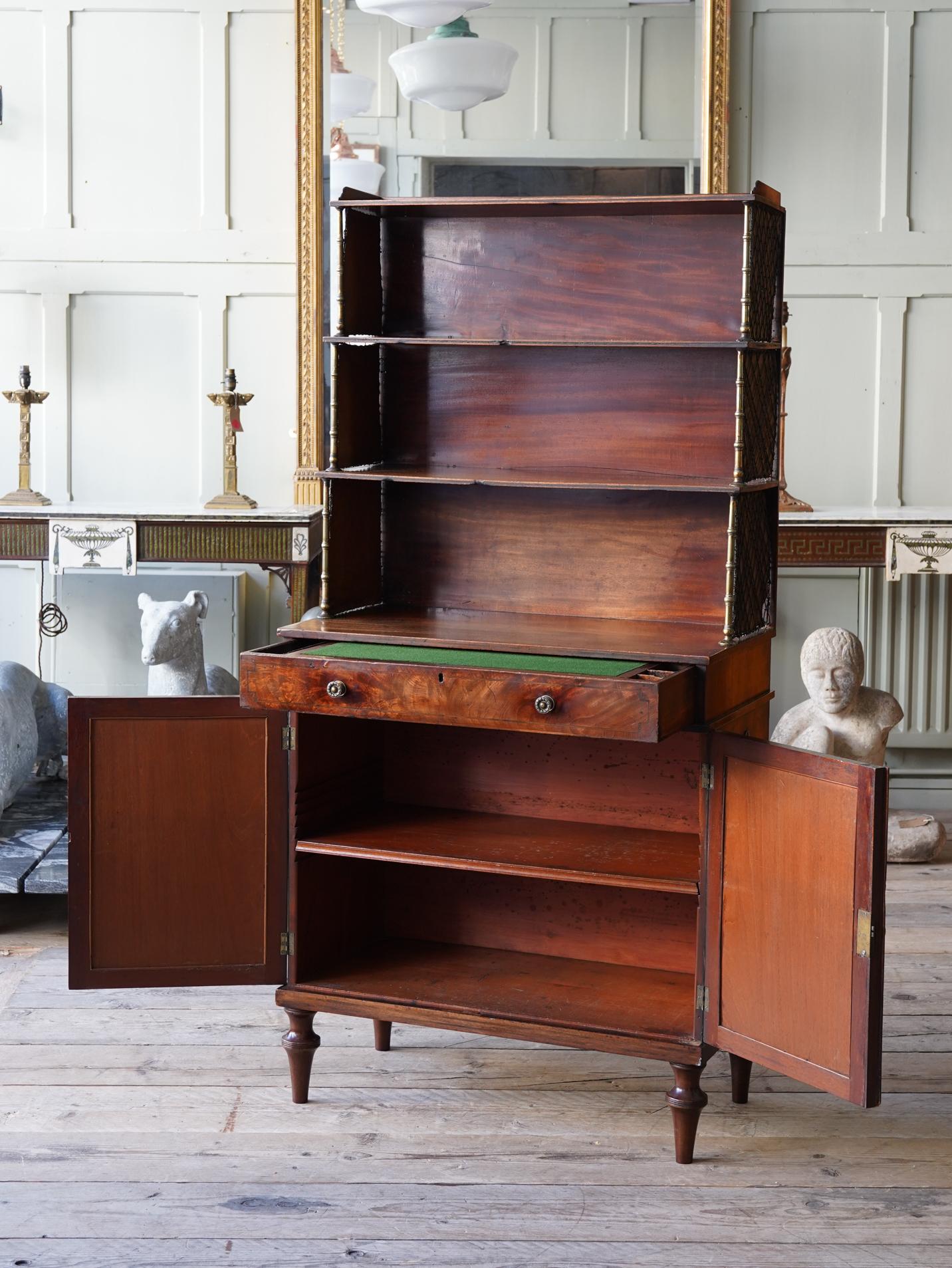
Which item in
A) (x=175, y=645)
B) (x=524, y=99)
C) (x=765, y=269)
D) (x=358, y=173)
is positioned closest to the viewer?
(x=765, y=269)

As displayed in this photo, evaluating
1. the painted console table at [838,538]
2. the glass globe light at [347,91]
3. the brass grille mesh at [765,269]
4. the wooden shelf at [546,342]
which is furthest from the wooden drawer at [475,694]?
the glass globe light at [347,91]

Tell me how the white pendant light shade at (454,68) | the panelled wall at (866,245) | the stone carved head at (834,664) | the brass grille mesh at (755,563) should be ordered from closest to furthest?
the brass grille mesh at (755,563)
the stone carved head at (834,664)
the white pendant light shade at (454,68)
the panelled wall at (866,245)

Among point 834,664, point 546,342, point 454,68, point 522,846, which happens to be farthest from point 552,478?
point 454,68

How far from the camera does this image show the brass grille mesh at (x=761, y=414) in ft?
9.48

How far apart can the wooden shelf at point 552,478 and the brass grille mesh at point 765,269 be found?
309 millimetres

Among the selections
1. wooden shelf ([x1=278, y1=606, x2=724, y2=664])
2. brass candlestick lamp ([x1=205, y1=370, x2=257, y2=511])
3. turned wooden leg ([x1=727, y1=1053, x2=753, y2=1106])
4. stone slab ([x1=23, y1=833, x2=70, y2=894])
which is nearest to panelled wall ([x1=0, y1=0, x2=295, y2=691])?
brass candlestick lamp ([x1=205, y1=370, x2=257, y2=511])

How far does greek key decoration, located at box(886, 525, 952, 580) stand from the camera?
4840 mm

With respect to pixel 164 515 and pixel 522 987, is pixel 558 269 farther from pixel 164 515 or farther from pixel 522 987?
pixel 164 515

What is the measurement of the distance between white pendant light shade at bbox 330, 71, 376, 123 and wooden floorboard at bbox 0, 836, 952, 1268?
3.09m

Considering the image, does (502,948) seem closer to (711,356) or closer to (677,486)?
(677,486)

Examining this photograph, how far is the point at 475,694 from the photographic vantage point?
8.98 feet

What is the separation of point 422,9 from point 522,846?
3080 millimetres

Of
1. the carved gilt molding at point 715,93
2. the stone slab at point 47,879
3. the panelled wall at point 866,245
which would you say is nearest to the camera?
the stone slab at point 47,879

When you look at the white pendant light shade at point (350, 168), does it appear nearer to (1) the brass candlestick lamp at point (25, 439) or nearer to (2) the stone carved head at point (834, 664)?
(1) the brass candlestick lamp at point (25, 439)
